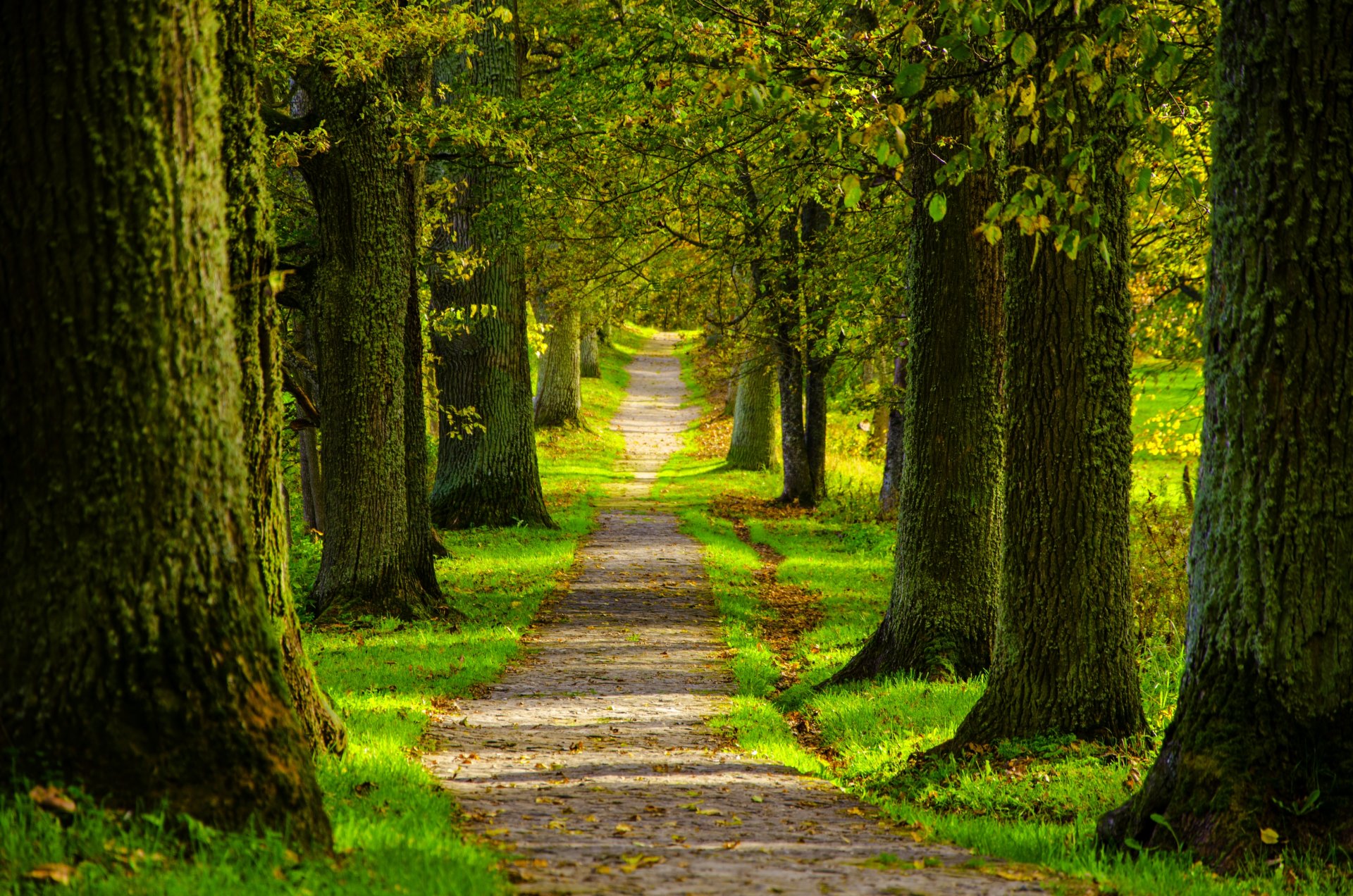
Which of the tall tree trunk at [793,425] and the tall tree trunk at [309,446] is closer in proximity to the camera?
the tall tree trunk at [309,446]

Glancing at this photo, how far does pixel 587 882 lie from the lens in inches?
167

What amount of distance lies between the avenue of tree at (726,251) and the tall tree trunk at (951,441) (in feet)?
0.10

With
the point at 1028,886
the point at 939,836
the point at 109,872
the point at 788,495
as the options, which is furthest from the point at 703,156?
the point at 788,495

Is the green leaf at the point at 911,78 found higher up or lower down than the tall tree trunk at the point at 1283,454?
higher up

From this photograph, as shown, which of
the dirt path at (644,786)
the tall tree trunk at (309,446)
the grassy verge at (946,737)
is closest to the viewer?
the dirt path at (644,786)

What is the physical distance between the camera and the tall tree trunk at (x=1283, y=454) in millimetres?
4734

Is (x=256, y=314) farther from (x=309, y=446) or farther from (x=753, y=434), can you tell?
(x=753, y=434)

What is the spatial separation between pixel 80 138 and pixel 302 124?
8236 mm

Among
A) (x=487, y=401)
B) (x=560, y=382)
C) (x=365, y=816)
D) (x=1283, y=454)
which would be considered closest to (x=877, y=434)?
(x=560, y=382)

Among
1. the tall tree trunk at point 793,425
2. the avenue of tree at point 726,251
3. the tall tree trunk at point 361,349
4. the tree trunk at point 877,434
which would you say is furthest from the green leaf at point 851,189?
the tree trunk at point 877,434

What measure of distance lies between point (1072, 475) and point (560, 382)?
1178 inches

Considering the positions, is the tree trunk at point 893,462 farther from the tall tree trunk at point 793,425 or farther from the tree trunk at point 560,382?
the tree trunk at point 560,382

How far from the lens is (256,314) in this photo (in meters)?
5.43

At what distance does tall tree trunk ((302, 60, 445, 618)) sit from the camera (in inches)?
460
